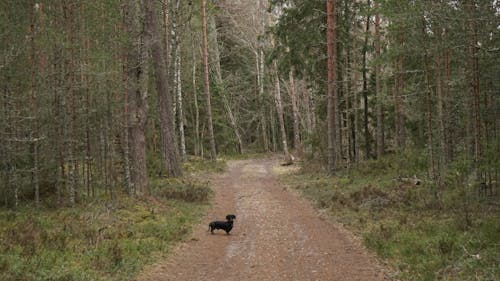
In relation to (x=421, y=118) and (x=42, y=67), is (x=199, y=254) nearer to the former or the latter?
(x=42, y=67)

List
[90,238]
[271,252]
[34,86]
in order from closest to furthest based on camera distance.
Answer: [90,238] → [271,252] → [34,86]

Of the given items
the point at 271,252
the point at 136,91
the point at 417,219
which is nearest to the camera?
the point at 271,252

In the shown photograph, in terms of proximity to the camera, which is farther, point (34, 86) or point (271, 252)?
point (34, 86)

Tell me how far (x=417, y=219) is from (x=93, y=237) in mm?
7919

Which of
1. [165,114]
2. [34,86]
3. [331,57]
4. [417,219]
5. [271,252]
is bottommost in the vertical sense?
[271,252]

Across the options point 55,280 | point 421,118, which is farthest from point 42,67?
point 421,118

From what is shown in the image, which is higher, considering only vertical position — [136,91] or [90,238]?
[136,91]

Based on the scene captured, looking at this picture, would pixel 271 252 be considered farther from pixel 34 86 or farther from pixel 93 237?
pixel 34 86

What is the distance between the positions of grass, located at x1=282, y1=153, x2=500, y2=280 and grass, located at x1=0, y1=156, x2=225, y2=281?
4.74 metres

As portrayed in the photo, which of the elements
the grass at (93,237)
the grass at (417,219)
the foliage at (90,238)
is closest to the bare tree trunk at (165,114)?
the grass at (93,237)

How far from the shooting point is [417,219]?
11320 mm

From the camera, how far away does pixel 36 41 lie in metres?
12.6

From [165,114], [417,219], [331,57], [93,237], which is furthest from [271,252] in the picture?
[331,57]

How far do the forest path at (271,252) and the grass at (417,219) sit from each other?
1.90 feet
